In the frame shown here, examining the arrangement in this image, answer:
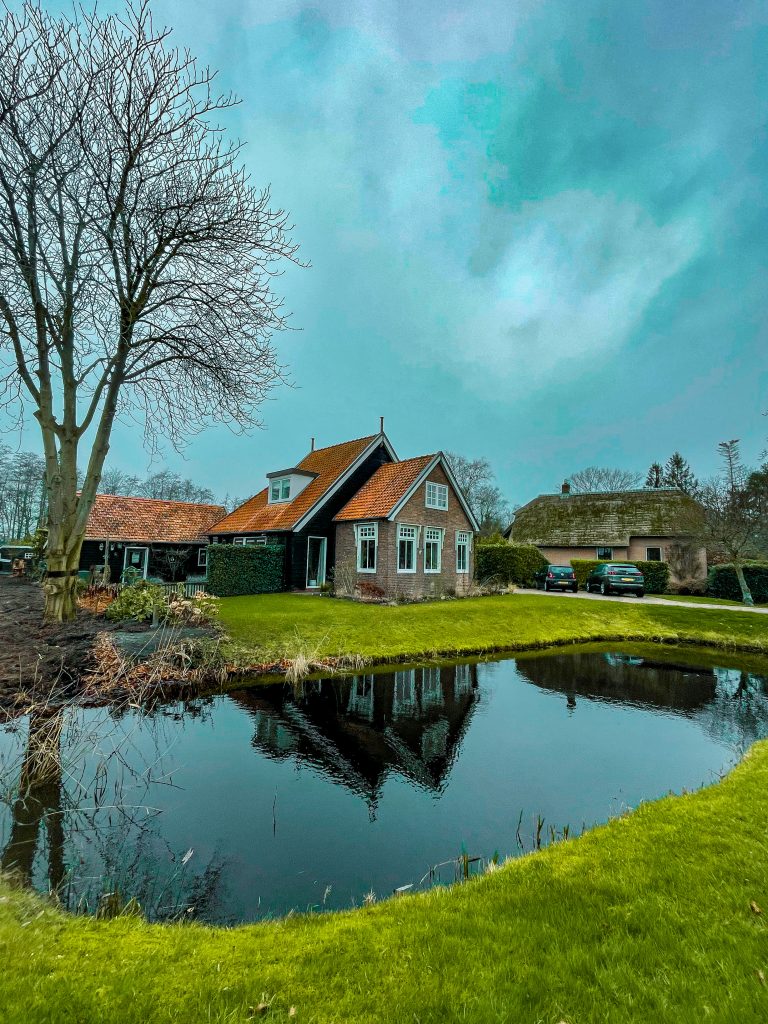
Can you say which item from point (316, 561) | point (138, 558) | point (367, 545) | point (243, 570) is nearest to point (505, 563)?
point (367, 545)

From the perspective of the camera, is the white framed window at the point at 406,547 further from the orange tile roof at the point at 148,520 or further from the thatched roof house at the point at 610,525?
the thatched roof house at the point at 610,525

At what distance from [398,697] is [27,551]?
27.5 metres

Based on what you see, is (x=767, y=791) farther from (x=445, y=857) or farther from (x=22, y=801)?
(x=22, y=801)

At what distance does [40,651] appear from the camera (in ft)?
32.0

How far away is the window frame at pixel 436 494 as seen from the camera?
22.1m

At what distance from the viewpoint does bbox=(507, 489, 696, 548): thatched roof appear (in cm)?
3284

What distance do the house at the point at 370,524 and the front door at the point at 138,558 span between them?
4.84 meters

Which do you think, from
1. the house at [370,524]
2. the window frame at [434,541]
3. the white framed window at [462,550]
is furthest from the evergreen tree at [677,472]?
the window frame at [434,541]

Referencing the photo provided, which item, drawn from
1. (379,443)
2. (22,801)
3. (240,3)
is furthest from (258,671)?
(379,443)

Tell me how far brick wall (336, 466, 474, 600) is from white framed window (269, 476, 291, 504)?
13.3 feet

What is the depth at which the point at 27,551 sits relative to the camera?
27.6m

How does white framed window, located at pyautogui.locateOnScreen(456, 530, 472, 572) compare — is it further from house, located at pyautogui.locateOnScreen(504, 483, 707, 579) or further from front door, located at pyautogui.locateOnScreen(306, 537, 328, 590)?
house, located at pyautogui.locateOnScreen(504, 483, 707, 579)

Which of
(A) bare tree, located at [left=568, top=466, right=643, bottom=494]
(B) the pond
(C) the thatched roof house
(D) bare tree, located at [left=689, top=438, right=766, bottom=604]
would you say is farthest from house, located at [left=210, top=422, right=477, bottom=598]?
(A) bare tree, located at [left=568, top=466, right=643, bottom=494]

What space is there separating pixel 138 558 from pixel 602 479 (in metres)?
50.5
